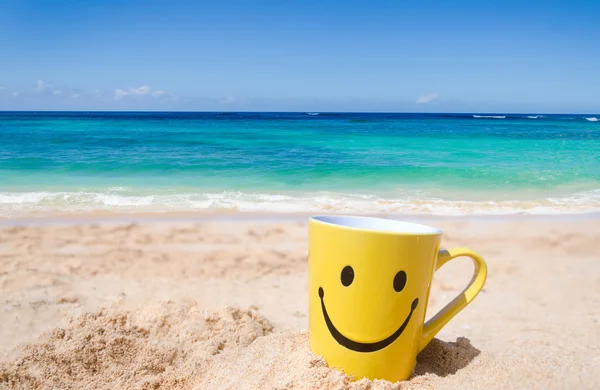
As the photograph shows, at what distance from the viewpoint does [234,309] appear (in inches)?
96.0

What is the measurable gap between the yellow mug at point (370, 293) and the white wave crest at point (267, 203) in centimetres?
513

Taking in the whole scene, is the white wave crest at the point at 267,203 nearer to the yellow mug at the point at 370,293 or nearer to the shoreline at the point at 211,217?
the shoreline at the point at 211,217

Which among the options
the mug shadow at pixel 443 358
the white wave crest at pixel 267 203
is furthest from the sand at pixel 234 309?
the white wave crest at pixel 267 203

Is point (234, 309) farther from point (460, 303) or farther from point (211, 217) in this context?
point (211, 217)

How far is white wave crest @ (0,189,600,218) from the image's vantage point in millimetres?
6758

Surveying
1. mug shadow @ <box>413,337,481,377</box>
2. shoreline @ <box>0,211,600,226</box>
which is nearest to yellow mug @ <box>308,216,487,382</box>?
mug shadow @ <box>413,337,481,377</box>

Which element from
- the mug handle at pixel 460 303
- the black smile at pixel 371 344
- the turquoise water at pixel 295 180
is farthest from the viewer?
the turquoise water at pixel 295 180

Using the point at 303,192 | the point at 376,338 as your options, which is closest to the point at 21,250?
the point at 376,338

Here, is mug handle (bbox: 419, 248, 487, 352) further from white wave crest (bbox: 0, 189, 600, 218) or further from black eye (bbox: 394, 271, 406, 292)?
white wave crest (bbox: 0, 189, 600, 218)

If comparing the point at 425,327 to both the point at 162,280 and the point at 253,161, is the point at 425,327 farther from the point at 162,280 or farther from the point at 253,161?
the point at 253,161

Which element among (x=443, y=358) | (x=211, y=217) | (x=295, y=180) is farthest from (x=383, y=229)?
(x=295, y=180)

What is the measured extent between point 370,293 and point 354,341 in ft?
0.61

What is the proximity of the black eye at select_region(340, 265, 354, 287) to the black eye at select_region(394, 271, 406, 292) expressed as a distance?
13 cm

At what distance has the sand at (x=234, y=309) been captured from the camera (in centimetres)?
172
